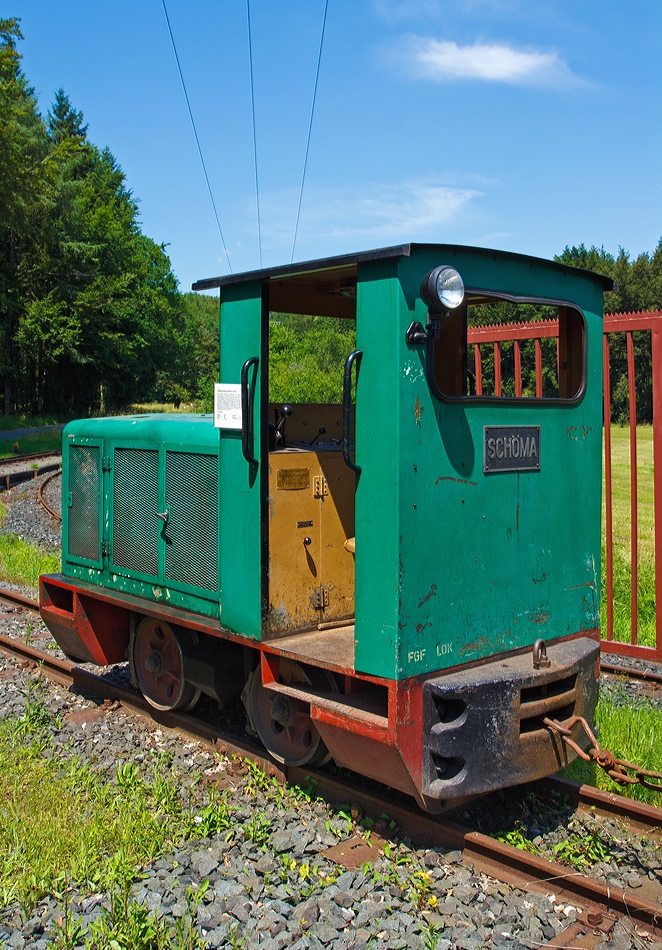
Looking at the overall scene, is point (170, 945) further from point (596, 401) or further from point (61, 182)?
point (61, 182)

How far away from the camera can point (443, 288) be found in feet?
12.3

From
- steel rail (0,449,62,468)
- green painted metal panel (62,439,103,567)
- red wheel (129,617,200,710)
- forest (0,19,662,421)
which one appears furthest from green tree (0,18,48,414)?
red wheel (129,617,200,710)

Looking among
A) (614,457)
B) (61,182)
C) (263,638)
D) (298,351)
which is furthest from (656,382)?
(61,182)

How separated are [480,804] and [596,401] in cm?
237

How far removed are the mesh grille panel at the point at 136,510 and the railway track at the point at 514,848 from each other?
1129mm

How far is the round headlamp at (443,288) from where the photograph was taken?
12.2ft

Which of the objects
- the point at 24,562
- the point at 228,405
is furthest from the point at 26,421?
the point at 228,405

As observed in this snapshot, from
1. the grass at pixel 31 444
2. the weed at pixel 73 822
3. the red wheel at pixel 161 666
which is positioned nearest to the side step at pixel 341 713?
the weed at pixel 73 822

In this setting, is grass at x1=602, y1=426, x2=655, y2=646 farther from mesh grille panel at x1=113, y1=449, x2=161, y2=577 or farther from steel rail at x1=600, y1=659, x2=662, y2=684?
mesh grille panel at x1=113, y1=449, x2=161, y2=577

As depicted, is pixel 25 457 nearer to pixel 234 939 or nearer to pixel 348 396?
pixel 348 396

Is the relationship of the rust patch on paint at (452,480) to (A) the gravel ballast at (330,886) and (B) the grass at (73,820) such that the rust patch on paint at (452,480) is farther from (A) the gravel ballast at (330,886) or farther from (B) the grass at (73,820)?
(B) the grass at (73,820)

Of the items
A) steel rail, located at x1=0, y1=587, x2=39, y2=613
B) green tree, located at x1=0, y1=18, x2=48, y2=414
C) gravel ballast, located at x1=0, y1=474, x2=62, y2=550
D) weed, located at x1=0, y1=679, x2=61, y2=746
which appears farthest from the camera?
green tree, located at x1=0, y1=18, x2=48, y2=414

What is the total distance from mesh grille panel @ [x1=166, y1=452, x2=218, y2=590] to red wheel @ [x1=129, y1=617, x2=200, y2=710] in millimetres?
523

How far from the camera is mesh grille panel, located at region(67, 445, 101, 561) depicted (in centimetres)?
643
